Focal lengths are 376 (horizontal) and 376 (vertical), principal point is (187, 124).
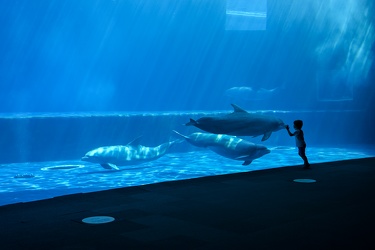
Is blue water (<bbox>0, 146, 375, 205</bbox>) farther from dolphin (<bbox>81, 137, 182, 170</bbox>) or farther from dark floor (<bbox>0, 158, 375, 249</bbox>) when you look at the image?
dark floor (<bbox>0, 158, 375, 249</bbox>)

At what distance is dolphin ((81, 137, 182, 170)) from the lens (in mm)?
11914

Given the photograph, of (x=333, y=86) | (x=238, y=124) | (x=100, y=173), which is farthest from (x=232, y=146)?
(x=333, y=86)

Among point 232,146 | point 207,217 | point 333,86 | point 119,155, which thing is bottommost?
point 207,217

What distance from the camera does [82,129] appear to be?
1723 cm

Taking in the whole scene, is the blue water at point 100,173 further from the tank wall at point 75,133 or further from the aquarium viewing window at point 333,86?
the aquarium viewing window at point 333,86

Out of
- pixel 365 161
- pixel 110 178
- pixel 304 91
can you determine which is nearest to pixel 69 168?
pixel 110 178

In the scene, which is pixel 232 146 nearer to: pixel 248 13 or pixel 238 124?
pixel 238 124

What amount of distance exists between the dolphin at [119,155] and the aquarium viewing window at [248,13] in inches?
1374

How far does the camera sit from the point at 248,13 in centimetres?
4384

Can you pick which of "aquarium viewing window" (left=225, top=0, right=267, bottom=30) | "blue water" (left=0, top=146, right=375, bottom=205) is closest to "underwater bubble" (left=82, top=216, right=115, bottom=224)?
"blue water" (left=0, top=146, right=375, bottom=205)

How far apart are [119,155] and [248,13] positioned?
3594 cm

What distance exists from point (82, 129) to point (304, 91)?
25.7m

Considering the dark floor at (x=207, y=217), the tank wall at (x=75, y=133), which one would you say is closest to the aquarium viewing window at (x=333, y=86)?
the tank wall at (x=75, y=133)

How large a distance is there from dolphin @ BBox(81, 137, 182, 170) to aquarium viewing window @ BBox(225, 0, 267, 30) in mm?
34899
